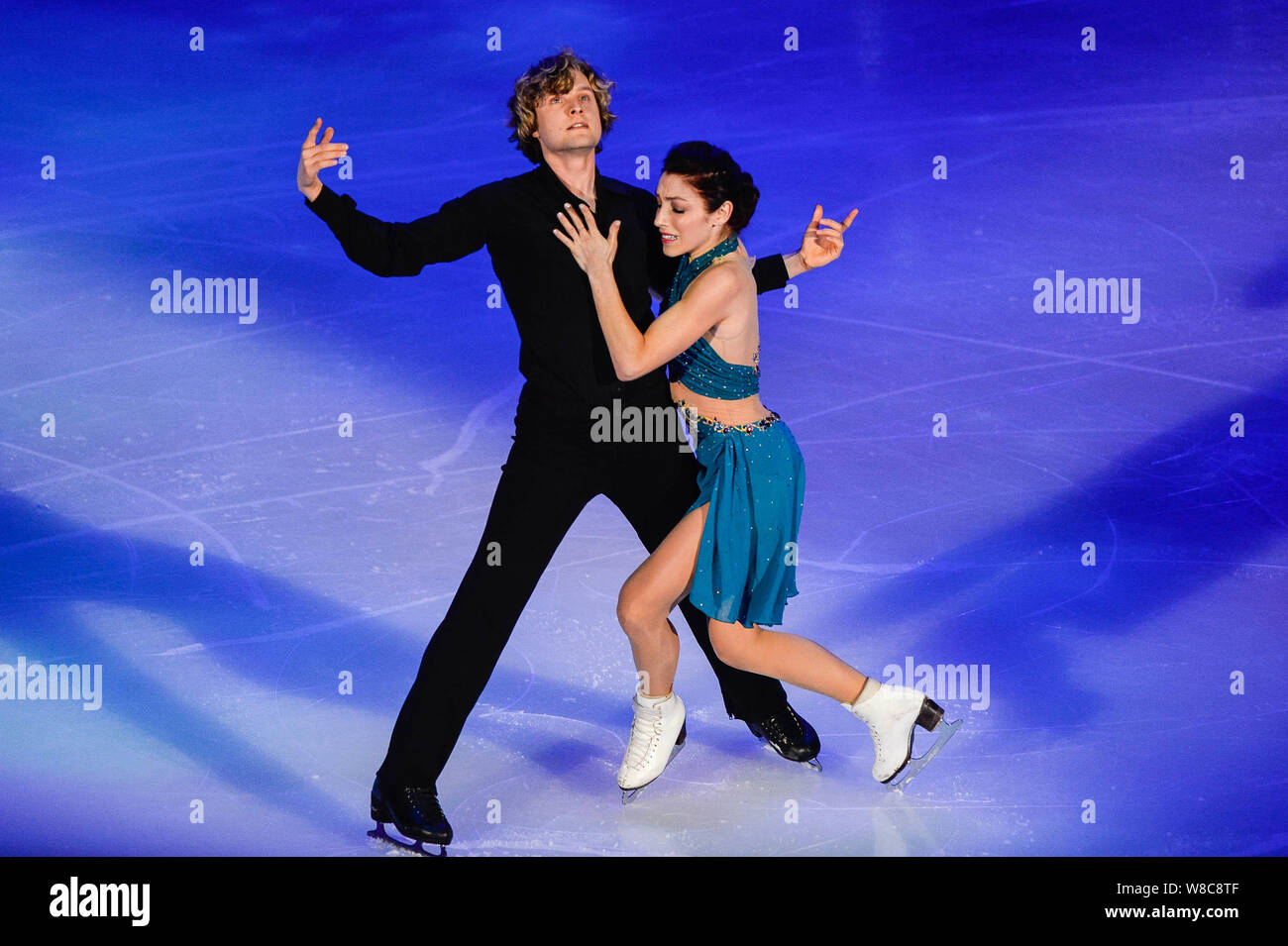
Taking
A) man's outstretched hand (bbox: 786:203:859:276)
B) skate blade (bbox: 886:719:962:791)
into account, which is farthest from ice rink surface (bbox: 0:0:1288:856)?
man's outstretched hand (bbox: 786:203:859:276)

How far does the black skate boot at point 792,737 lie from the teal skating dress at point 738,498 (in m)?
0.48

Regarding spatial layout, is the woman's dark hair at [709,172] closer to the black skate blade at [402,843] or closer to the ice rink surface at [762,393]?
the ice rink surface at [762,393]

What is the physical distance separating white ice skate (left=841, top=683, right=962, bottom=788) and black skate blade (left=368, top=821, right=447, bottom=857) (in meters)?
1.15

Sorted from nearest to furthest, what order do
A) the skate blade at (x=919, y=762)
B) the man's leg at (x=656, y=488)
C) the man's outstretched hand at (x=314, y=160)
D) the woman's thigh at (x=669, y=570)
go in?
the man's outstretched hand at (x=314, y=160)
the woman's thigh at (x=669, y=570)
the man's leg at (x=656, y=488)
the skate blade at (x=919, y=762)

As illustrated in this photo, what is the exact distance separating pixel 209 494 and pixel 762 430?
285 centimetres

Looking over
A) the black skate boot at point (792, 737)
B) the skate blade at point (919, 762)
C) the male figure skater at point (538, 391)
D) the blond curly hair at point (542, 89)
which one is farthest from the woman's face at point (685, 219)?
the skate blade at point (919, 762)

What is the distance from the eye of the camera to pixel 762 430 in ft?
13.5

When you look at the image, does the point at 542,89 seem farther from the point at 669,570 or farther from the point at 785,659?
the point at 785,659

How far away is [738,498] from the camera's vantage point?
4.05m

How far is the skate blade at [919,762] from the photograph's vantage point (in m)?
4.30

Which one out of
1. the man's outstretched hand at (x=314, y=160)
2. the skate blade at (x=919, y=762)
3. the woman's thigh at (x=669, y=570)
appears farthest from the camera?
the skate blade at (x=919, y=762)

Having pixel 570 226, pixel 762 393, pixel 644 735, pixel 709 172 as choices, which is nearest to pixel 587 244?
pixel 570 226

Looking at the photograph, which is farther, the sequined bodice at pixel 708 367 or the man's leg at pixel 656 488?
the man's leg at pixel 656 488
